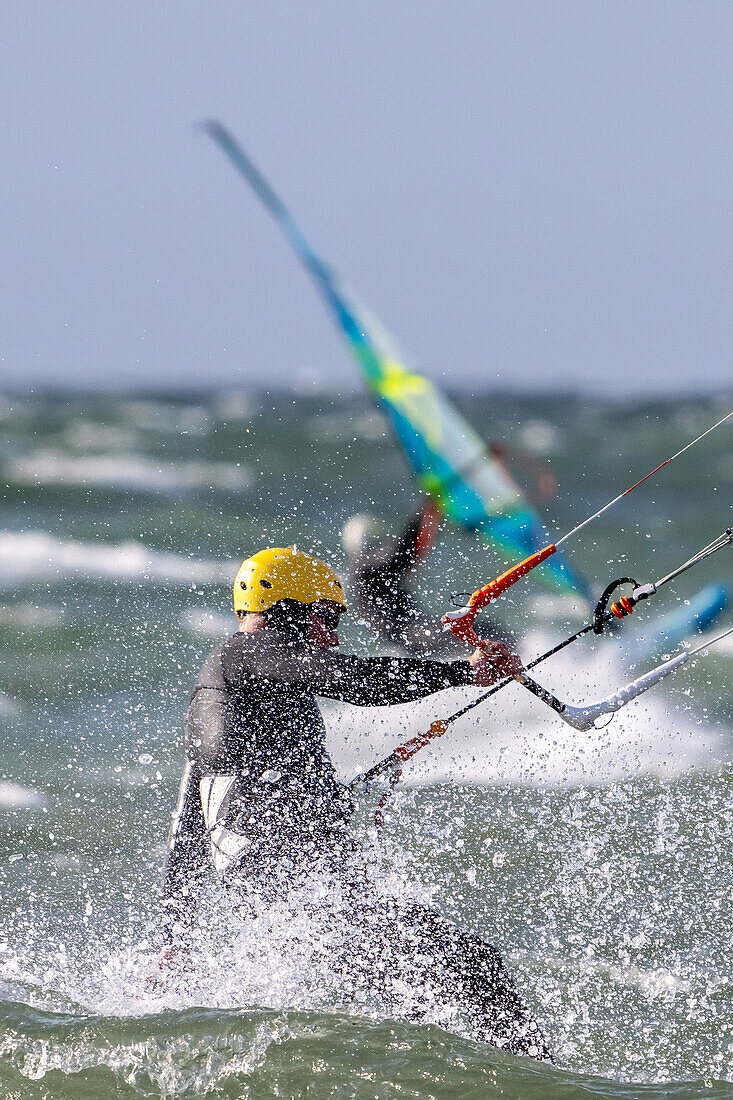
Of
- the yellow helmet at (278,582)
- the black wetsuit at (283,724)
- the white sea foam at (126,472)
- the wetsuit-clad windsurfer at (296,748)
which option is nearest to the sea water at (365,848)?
the wetsuit-clad windsurfer at (296,748)

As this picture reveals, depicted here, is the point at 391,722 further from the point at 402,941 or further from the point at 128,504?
the point at 128,504

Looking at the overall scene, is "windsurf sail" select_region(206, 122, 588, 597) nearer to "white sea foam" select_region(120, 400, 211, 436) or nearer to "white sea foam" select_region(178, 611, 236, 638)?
"white sea foam" select_region(178, 611, 236, 638)

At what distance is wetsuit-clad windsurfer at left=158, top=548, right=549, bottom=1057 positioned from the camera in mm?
4926

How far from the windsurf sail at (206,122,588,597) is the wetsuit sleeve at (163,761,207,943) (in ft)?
6.28

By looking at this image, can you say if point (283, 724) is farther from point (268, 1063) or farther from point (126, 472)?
point (126, 472)

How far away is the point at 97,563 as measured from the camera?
14797 millimetres

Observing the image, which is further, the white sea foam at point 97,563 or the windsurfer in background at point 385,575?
the white sea foam at point 97,563

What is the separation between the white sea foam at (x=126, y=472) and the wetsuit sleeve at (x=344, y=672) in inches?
621

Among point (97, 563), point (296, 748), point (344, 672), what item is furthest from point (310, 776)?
point (97, 563)

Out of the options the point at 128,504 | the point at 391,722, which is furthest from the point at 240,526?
the point at 391,722

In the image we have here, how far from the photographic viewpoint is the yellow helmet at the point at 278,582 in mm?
5098

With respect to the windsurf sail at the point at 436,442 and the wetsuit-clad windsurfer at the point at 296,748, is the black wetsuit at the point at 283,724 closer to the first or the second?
the wetsuit-clad windsurfer at the point at 296,748

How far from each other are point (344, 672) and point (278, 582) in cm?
46

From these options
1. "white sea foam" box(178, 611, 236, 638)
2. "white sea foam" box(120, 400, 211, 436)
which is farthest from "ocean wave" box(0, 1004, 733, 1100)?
"white sea foam" box(120, 400, 211, 436)
